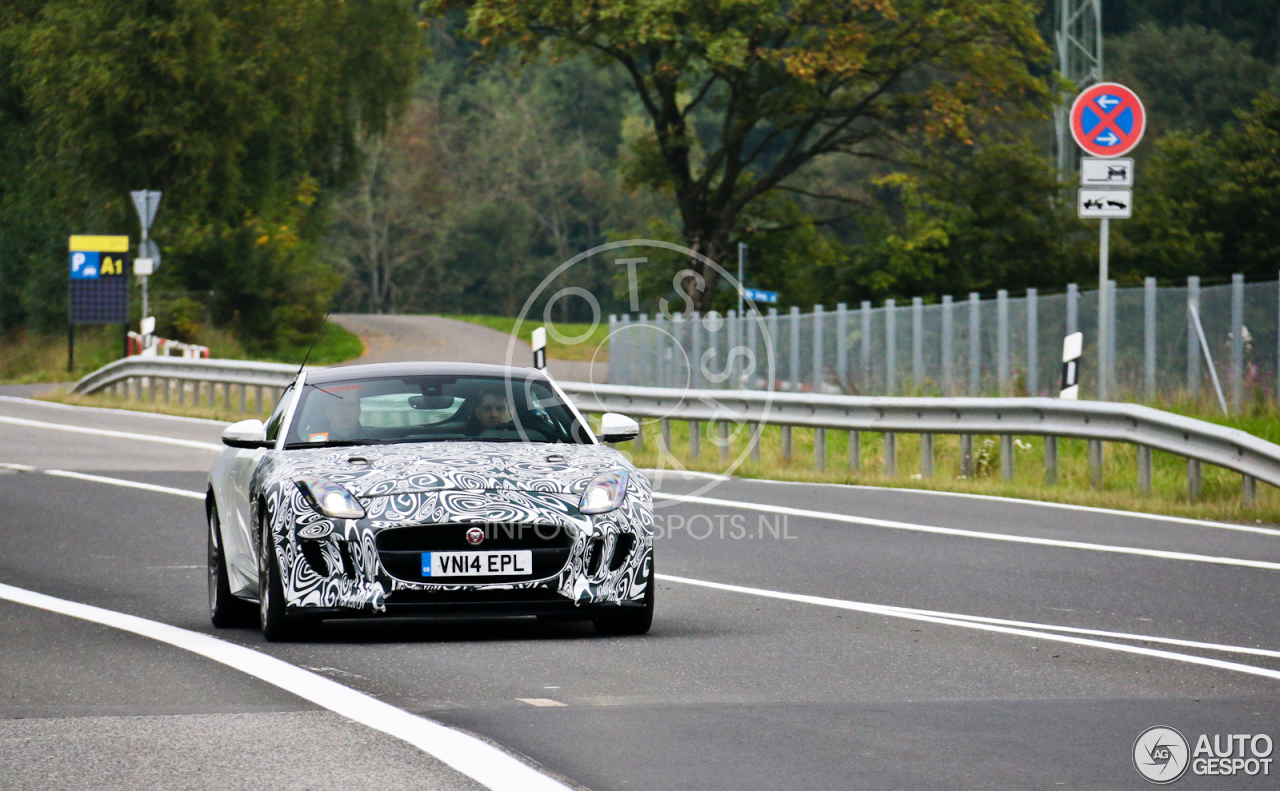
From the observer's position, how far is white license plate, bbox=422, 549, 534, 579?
8.96m

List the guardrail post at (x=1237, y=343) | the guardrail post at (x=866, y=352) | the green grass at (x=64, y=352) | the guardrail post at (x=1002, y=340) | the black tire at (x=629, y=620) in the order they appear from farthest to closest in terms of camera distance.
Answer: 1. the green grass at (x=64, y=352)
2. the guardrail post at (x=866, y=352)
3. the guardrail post at (x=1002, y=340)
4. the guardrail post at (x=1237, y=343)
5. the black tire at (x=629, y=620)

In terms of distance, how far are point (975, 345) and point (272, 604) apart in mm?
20206

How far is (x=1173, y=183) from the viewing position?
46.2 metres

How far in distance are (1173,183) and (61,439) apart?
2956 centimetres

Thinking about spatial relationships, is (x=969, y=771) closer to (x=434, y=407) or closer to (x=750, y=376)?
(x=434, y=407)

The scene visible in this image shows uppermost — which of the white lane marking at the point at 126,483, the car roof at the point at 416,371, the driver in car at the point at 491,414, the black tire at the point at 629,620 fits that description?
the car roof at the point at 416,371

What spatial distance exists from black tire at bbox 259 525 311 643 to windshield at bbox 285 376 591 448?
0.80 metres

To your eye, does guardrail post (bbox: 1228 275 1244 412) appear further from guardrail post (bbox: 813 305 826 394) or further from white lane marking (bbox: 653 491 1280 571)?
guardrail post (bbox: 813 305 826 394)

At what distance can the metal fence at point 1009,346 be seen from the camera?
2316 centimetres

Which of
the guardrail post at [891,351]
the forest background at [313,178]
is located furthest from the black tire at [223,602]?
the forest background at [313,178]

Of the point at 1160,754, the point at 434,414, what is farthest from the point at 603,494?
the point at 1160,754

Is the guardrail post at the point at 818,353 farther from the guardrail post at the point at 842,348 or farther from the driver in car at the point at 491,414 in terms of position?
the driver in car at the point at 491,414

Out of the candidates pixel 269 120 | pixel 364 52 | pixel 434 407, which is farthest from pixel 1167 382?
pixel 364 52

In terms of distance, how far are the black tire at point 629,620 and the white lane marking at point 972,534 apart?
502 cm
